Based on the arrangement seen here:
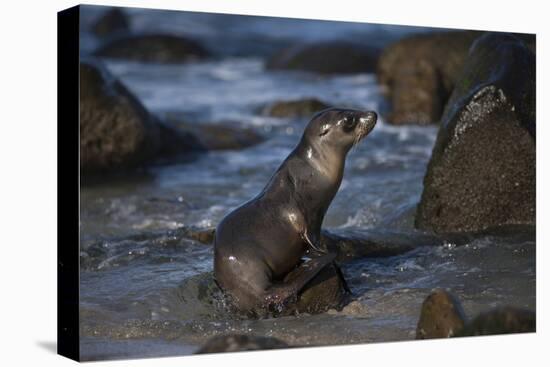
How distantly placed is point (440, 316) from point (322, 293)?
100cm

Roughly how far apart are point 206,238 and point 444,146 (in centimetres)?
254

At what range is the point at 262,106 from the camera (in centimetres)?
1906

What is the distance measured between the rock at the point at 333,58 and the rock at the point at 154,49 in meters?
3.50

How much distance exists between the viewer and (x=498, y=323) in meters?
7.91

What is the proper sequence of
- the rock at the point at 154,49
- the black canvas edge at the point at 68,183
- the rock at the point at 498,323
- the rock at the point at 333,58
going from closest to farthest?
1. the black canvas edge at the point at 68,183
2. the rock at the point at 498,323
3. the rock at the point at 333,58
4. the rock at the point at 154,49

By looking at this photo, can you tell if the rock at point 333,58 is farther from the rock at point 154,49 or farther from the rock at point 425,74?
the rock at point 154,49

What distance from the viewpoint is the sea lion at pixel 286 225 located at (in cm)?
820

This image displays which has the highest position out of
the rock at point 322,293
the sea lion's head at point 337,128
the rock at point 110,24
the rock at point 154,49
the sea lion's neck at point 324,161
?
the rock at point 110,24

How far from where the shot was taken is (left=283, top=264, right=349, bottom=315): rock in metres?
8.36

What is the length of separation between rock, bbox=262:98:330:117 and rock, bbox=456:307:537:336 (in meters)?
10.0

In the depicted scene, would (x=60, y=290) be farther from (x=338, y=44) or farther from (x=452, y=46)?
(x=338, y=44)

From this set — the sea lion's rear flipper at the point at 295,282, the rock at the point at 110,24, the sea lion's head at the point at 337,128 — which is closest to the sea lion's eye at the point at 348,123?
the sea lion's head at the point at 337,128

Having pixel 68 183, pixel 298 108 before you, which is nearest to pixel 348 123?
pixel 68 183

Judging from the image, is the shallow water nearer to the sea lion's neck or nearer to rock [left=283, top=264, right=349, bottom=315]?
rock [left=283, top=264, right=349, bottom=315]
